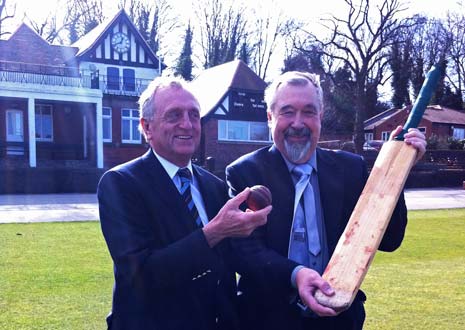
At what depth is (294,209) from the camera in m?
2.17

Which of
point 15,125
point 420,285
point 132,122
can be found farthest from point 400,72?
point 420,285

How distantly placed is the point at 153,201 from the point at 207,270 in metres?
0.40

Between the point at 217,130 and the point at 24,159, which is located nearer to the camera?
the point at 24,159

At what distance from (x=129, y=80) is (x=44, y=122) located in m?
6.00

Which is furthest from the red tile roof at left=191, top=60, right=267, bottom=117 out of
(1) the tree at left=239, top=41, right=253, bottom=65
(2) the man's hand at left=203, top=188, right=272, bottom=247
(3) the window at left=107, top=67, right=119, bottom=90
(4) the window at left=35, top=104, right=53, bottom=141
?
(2) the man's hand at left=203, top=188, right=272, bottom=247

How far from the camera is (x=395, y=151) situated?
2.16 metres

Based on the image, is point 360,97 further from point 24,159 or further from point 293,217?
point 293,217

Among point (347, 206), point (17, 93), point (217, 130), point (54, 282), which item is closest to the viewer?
point (347, 206)

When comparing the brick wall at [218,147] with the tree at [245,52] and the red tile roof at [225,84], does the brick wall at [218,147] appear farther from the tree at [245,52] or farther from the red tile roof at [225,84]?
the tree at [245,52]

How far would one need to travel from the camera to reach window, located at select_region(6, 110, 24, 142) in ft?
83.3

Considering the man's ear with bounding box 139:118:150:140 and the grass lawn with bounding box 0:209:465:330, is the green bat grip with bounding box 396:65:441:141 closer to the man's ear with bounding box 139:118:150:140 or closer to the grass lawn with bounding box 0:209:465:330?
the man's ear with bounding box 139:118:150:140

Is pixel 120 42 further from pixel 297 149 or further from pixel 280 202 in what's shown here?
pixel 280 202

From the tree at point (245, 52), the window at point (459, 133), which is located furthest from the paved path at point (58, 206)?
the window at point (459, 133)

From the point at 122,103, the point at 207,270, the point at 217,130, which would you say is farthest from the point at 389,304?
the point at 122,103
